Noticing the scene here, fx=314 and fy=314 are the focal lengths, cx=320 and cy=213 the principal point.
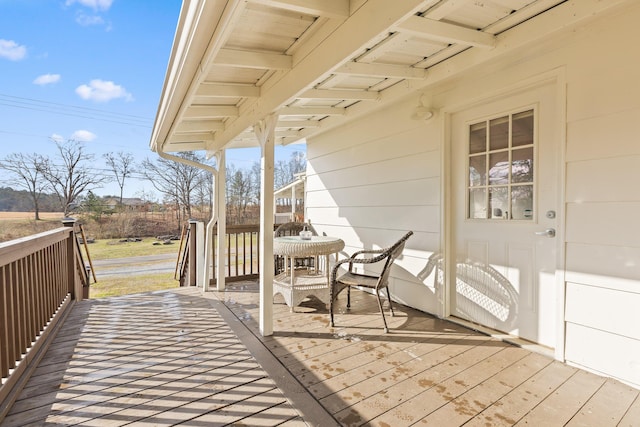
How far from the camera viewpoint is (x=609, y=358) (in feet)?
6.57

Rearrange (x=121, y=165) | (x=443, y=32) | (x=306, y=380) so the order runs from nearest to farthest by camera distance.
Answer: (x=443, y=32) < (x=306, y=380) < (x=121, y=165)

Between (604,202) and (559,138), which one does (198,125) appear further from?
(604,202)

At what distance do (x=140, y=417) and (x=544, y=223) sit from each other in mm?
2935

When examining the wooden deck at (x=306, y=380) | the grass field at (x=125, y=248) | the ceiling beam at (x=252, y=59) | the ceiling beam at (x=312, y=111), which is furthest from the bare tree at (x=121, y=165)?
the ceiling beam at (x=252, y=59)

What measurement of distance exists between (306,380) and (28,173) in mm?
16370

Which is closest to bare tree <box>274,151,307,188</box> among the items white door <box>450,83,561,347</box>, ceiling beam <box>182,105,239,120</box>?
ceiling beam <box>182,105,239,120</box>

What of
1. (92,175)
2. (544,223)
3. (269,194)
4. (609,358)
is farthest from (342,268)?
(92,175)

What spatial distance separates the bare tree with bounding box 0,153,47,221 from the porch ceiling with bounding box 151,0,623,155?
45.1 feet

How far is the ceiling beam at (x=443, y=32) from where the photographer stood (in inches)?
70.8

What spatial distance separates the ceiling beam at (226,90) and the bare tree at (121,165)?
1505 cm

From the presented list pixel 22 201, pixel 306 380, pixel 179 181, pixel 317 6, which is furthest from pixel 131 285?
pixel 22 201

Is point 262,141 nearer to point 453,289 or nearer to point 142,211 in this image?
point 453,289

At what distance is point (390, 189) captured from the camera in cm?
370

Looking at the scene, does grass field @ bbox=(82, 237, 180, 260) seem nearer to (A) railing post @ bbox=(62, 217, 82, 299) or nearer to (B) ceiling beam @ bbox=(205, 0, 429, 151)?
(A) railing post @ bbox=(62, 217, 82, 299)
